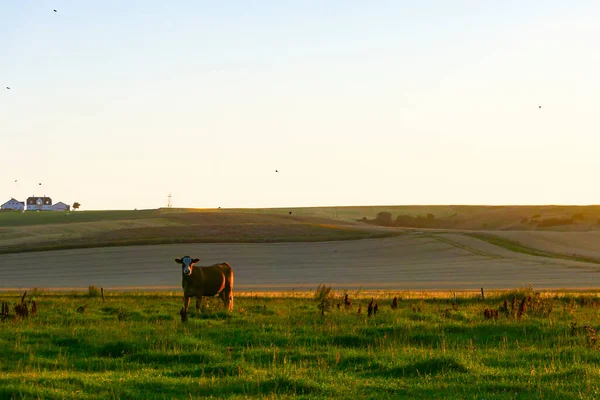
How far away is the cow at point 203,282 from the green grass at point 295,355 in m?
1.10

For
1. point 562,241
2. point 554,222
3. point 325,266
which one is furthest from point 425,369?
point 554,222

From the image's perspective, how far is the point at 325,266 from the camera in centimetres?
7412

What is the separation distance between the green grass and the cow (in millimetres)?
1103

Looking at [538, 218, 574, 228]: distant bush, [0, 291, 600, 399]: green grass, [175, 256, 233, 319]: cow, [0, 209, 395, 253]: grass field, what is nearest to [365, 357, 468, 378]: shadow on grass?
[0, 291, 600, 399]: green grass

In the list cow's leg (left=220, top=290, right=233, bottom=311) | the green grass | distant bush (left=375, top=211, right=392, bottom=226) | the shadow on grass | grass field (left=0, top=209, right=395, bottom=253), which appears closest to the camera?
the green grass

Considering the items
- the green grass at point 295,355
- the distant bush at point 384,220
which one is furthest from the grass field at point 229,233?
the green grass at point 295,355

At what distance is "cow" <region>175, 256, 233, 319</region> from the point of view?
32.8 meters

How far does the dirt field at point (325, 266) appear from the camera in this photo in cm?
5828

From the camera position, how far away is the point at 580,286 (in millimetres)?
54719

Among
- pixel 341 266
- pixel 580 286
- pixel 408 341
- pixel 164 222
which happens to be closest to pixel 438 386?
pixel 408 341

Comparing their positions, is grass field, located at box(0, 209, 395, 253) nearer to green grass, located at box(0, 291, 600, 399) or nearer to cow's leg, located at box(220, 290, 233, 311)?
cow's leg, located at box(220, 290, 233, 311)

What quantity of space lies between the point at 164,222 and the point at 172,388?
115m

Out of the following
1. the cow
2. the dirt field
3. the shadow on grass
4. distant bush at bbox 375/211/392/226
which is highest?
distant bush at bbox 375/211/392/226

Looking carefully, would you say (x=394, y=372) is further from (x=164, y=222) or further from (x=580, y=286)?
(x=164, y=222)
